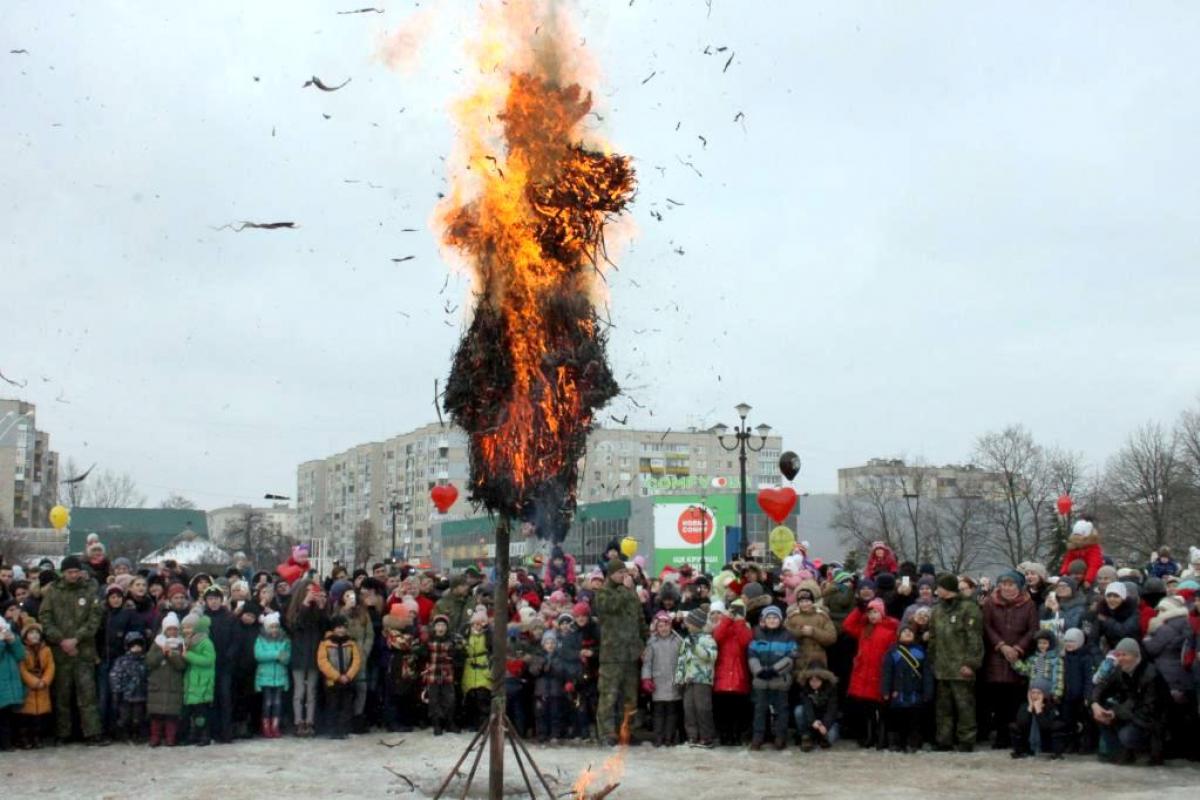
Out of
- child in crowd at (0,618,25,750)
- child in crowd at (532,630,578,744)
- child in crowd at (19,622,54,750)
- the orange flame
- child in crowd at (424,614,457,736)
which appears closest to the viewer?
the orange flame

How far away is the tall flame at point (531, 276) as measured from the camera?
8.38 m

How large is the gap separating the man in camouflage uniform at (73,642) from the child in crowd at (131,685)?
9.2 inches

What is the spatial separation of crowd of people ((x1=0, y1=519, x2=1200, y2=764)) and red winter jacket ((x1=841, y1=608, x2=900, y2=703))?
2 cm

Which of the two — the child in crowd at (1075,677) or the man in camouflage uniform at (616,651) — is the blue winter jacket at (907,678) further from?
the man in camouflage uniform at (616,651)

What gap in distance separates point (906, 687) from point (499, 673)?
517cm

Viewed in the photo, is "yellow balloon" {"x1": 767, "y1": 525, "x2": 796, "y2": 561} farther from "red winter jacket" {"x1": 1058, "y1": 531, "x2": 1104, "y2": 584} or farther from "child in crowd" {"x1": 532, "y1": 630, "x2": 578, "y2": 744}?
"child in crowd" {"x1": 532, "y1": 630, "x2": 578, "y2": 744}

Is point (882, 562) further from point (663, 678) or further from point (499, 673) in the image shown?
point (499, 673)

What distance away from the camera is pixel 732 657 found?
12.5 m

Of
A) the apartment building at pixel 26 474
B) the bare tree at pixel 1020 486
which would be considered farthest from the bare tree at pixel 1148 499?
the apartment building at pixel 26 474

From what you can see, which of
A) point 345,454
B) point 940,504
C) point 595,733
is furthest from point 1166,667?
point 345,454

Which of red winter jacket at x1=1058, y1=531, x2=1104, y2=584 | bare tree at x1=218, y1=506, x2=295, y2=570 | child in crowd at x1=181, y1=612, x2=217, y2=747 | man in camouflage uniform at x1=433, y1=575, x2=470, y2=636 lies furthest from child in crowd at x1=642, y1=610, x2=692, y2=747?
bare tree at x1=218, y1=506, x2=295, y2=570

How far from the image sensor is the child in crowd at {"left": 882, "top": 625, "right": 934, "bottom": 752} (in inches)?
474

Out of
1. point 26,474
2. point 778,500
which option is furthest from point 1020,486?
point 26,474

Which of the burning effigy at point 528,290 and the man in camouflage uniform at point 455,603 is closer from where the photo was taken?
the burning effigy at point 528,290
